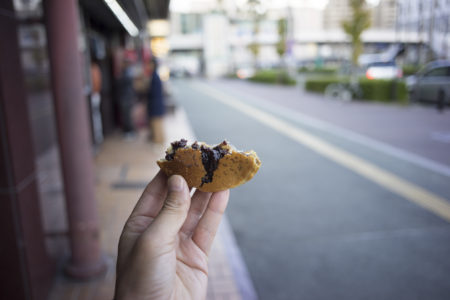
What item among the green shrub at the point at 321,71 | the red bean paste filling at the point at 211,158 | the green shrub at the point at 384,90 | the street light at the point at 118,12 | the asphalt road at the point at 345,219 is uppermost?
the green shrub at the point at 321,71

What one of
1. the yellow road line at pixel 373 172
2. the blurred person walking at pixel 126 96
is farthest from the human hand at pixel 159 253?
the blurred person walking at pixel 126 96

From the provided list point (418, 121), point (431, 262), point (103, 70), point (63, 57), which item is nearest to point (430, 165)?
point (431, 262)

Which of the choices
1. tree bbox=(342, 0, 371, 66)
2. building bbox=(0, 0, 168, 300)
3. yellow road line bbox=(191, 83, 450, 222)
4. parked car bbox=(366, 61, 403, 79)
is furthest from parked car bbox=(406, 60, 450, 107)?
building bbox=(0, 0, 168, 300)

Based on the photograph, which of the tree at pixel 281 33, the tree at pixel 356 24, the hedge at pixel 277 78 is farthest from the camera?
the tree at pixel 281 33

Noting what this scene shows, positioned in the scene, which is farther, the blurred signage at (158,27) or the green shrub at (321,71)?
the green shrub at (321,71)

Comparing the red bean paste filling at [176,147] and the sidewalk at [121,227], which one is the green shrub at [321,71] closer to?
the sidewalk at [121,227]

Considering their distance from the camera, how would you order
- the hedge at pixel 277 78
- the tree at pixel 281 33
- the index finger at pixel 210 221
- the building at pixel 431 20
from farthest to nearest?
the tree at pixel 281 33 < the hedge at pixel 277 78 < the building at pixel 431 20 < the index finger at pixel 210 221

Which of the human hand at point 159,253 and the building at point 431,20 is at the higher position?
the building at point 431,20

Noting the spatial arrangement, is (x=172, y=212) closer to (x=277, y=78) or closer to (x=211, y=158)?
(x=211, y=158)
